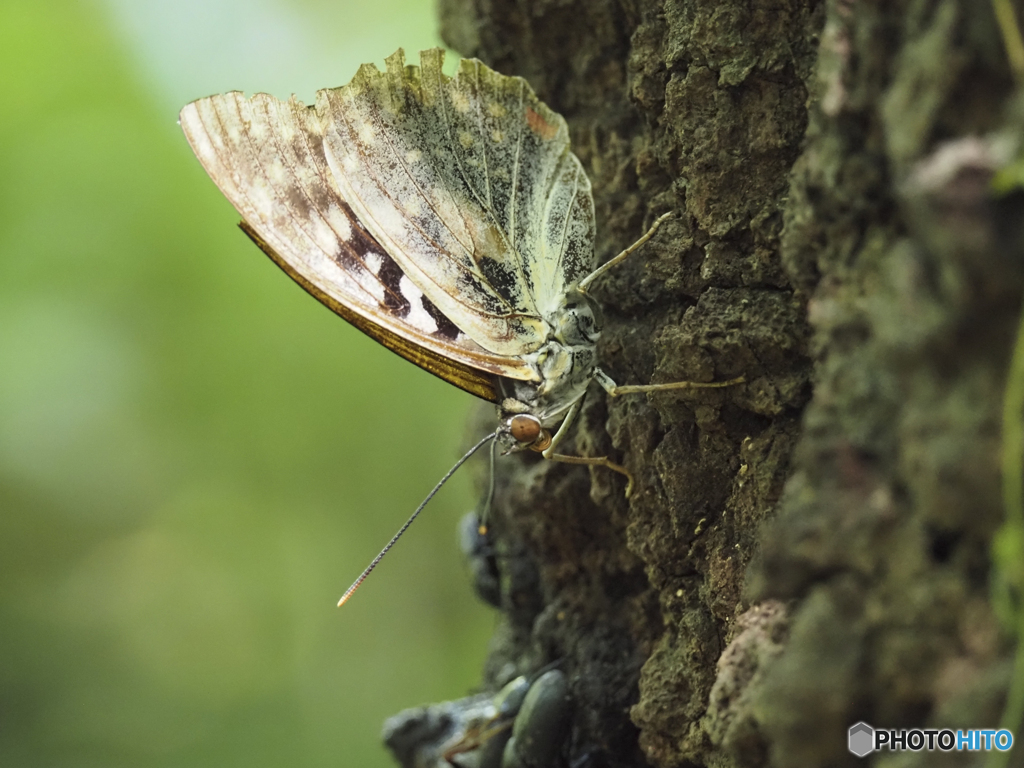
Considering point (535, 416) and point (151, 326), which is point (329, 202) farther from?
point (151, 326)

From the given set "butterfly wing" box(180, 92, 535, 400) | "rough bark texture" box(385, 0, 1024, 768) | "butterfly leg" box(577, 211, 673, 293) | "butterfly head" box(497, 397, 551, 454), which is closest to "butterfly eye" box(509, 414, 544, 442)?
"butterfly head" box(497, 397, 551, 454)

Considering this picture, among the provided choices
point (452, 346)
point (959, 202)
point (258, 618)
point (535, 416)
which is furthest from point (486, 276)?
point (258, 618)

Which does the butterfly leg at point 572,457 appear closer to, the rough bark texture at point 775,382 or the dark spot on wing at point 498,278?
the rough bark texture at point 775,382

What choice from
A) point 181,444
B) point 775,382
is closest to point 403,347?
point 775,382

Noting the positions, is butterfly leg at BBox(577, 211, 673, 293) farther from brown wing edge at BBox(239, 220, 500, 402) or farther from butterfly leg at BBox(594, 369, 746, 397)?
brown wing edge at BBox(239, 220, 500, 402)

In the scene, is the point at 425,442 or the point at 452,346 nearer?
the point at 452,346

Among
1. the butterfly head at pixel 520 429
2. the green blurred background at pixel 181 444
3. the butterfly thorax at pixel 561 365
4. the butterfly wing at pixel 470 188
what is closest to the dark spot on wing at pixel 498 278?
the butterfly wing at pixel 470 188

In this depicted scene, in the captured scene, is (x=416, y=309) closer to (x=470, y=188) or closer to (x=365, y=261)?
(x=365, y=261)
